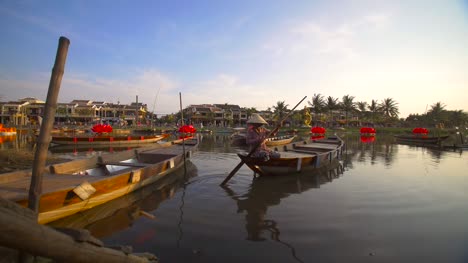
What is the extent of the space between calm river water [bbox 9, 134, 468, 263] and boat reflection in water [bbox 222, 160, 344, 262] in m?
0.02

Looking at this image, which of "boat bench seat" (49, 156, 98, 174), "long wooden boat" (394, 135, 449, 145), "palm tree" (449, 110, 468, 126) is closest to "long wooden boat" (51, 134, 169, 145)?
"boat bench seat" (49, 156, 98, 174)

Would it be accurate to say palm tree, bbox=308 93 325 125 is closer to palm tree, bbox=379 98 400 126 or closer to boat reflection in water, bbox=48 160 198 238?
palm tree, bbox=379 98 400 126

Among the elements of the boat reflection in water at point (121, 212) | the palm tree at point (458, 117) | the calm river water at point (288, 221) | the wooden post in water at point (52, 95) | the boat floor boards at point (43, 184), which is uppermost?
the palm tree at point (458, 117)

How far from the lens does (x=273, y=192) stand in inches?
307

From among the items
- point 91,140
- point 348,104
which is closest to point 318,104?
point 348,104

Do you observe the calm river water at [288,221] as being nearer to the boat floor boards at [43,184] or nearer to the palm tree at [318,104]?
the boat floor boards at [43,184]

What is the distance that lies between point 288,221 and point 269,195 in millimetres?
1963

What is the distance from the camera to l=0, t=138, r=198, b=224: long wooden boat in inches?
172

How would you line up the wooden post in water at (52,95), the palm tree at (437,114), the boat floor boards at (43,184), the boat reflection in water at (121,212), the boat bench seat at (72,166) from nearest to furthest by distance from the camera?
the wooden post in water at (52,95), the boat floor boards at (43,184), the boat reflection in water at (121,212), the boat bench seat at (72,166), the palm tree at (437,114)

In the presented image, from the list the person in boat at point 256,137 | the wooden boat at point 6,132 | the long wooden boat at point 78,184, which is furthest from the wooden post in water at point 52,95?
the wooden boat at point 6,132

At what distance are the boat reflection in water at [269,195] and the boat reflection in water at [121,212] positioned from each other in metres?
2.01

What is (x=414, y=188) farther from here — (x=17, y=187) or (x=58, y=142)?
(x=58, y=142)

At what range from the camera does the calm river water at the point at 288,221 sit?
4238 mm

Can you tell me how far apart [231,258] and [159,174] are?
4.86 meters
